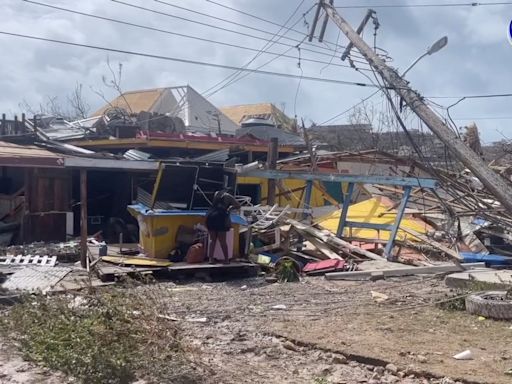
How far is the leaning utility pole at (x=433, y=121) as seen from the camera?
36.0 feet

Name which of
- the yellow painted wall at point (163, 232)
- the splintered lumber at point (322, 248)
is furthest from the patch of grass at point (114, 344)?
the splintered lumber at point (322, 248)

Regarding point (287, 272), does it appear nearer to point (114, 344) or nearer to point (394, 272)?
point (394, 272)

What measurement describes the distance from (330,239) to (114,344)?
367 inches

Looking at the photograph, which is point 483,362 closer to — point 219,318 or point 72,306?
point 219,318

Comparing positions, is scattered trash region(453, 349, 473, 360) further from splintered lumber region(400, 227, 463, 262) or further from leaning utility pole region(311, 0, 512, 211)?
splintered lumber region(400, 227, 463, 262)

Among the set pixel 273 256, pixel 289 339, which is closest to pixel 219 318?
pixel 289 339

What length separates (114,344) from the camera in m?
5.94

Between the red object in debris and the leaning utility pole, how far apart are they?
10.6 ft

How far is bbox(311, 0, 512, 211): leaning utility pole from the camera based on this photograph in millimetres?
10984

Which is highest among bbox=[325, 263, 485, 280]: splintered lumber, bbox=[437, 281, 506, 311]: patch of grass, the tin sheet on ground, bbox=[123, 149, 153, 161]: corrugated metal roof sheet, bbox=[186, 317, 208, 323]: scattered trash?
bbox=[123, 149, 153, 161]: corrugated metal roof sheet

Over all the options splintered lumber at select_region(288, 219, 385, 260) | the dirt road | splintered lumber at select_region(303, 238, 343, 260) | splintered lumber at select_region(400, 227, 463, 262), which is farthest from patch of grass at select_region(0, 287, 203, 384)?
splintered lumber at select_region(400, 227, 463, 262)

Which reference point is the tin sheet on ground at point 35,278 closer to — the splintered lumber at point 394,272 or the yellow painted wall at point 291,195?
the splintered lumber at point 394,272

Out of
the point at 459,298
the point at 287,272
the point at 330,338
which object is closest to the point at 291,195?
the point at 287,272

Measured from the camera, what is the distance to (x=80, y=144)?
2208 centimetres
